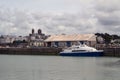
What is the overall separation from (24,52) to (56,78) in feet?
279

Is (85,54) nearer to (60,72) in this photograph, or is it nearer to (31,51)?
(31,51)

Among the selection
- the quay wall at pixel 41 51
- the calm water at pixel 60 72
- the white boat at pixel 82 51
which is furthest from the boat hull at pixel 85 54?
the calm water at pixel 60 72

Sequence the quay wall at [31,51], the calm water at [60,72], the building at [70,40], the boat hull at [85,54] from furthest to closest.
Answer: the building at [70,40] → the quay wall at [31,51] → the boat hull at [85,54] → the calm water at [60,72]

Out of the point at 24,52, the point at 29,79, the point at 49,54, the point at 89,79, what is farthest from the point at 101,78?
the point at 24,52

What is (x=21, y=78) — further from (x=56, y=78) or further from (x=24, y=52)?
(x=24, y=52)

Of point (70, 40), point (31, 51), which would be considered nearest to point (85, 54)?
point (31, 51)

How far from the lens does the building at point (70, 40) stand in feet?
407

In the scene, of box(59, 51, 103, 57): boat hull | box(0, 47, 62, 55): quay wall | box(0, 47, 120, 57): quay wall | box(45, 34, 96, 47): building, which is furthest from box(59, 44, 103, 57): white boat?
box(45, 34, 96, 47): building

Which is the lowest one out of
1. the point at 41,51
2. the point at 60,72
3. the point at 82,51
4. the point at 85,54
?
the point at 60,72

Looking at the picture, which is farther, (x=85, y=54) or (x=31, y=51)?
(x=31, y=51)

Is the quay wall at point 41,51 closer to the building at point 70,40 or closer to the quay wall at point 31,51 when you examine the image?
the quay wall at point 31,51

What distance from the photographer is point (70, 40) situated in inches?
5005

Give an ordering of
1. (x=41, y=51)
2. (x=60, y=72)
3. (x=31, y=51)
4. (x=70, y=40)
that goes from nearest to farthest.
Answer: (x=60, y=72), (x=41, y=51), (x=31, y=51), (x=70, y=40)

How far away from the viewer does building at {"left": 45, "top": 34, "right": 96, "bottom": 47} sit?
407 feet
